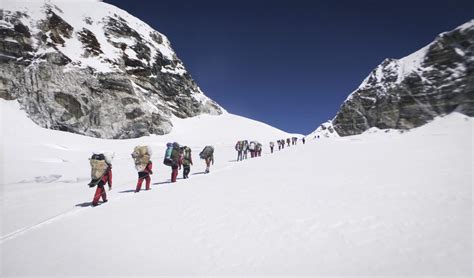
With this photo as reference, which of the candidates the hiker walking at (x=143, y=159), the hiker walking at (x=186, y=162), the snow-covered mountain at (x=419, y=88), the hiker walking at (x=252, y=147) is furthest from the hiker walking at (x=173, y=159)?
the snow-covered mountain at (x=419, y=88)

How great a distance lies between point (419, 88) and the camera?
205 feet

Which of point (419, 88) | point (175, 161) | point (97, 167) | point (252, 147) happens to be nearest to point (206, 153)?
point (175, 161)

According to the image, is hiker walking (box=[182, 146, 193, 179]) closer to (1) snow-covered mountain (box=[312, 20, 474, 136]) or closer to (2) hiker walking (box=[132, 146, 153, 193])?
(2) hiker walking (box=[132, 146, 153, 193])

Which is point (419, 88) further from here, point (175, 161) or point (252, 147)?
point (175, 161)

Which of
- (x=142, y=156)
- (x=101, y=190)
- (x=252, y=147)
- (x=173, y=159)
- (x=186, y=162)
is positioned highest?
(x=252, y=147)

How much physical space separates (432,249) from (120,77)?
5691cm

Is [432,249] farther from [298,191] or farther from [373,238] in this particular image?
[298,191]

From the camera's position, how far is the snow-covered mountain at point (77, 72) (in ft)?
143

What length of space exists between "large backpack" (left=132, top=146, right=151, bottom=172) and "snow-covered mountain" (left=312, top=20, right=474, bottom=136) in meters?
67.1

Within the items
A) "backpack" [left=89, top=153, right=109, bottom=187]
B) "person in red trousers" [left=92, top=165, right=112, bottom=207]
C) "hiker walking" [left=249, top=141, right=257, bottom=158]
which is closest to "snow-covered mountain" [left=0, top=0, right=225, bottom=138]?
"hiker walking" [left=249, top=141, right=257, bottom=158]

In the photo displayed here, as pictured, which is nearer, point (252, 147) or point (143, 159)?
point (143, 159)

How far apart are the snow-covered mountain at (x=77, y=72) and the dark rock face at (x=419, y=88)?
2150 inches

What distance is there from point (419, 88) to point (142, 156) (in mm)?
73370

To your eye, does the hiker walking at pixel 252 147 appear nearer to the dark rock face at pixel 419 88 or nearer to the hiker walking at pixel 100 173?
the hiker walking at pixel 100 173
